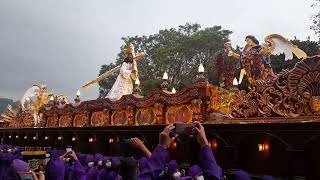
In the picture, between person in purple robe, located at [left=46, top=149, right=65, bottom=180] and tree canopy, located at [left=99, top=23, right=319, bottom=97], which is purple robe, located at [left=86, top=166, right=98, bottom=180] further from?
tree canopy, located at [left=99, top=23, right=319, bottom=97]

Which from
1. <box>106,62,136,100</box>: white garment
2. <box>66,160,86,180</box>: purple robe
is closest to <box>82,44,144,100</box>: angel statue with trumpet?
<box>106,62,136,100</box>: white garment

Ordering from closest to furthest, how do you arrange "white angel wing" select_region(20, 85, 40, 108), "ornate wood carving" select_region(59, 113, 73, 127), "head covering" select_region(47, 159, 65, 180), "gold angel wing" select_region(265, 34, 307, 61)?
"head covering" select_region(47, 159, 65, 180) < "gold angel wing" select_region(265, 34, 307, 61) < "ornate wood carving" select_region(59, 113, 73, 127) < "white angel wing" select_region(20, 85, 40, 108)

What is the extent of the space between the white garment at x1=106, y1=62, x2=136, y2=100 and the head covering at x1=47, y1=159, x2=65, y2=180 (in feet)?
35.1

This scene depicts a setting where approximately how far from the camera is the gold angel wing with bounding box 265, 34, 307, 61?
10461 millimetres

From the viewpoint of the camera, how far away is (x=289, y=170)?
362 inches

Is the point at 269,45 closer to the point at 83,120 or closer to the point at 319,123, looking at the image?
the point at 319,123

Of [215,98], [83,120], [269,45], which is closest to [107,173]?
[215,98]

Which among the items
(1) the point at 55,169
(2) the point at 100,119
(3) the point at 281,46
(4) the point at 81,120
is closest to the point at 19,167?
(1) the point at 55,169

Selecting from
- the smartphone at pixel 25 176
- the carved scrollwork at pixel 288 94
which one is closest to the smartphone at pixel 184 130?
the smartphone at pixel 25 176

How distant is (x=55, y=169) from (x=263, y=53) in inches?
277

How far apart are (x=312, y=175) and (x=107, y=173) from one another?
5852 millimetres

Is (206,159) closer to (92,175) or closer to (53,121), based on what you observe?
(92,175)

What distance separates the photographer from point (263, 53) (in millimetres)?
10688

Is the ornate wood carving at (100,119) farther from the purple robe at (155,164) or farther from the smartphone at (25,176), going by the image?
the purple robe at (155,164)
